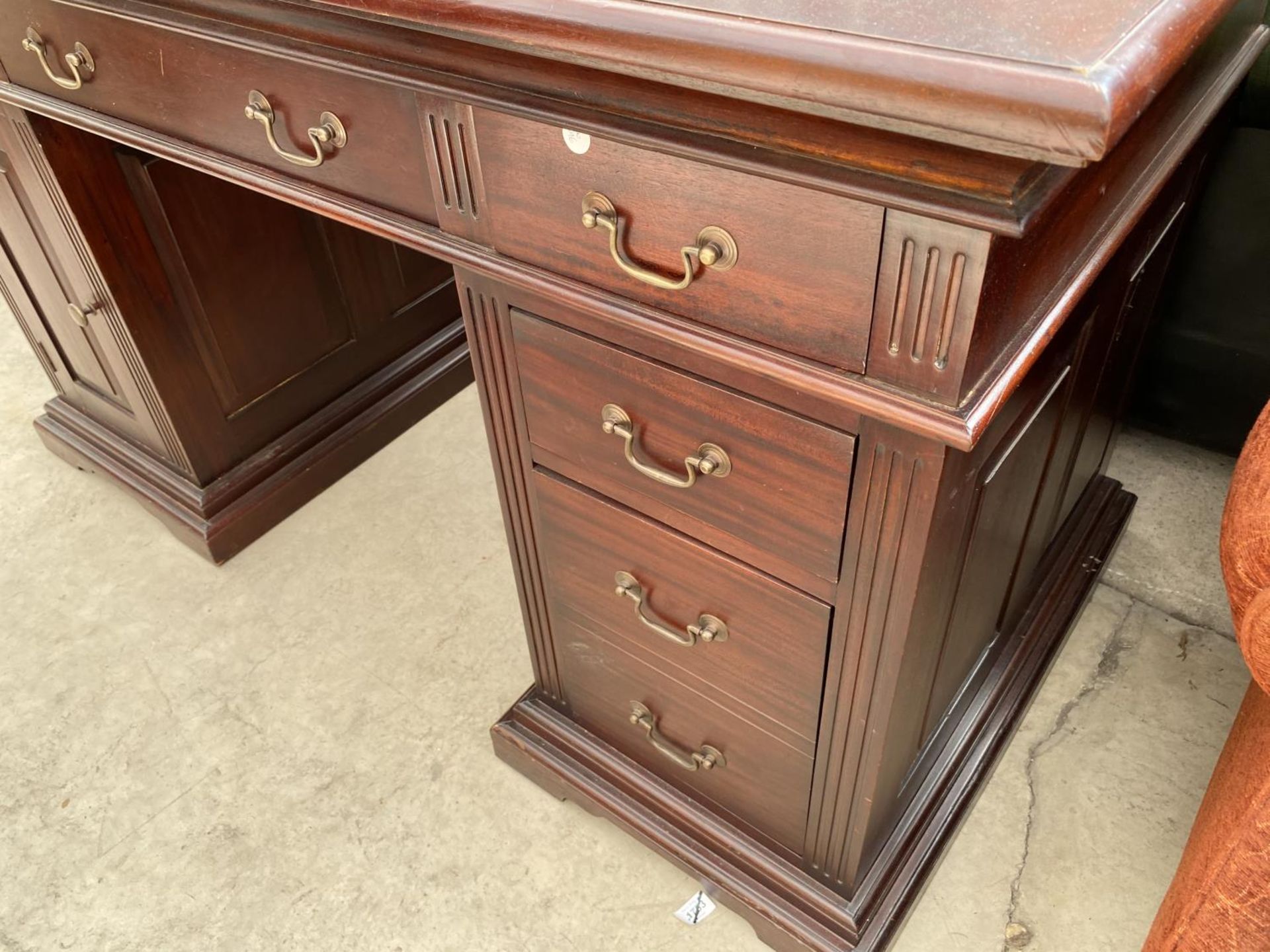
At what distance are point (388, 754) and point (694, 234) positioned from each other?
3.08 feet

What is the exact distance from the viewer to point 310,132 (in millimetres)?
798

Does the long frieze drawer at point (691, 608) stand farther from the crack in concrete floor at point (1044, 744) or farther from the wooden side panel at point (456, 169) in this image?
the crack in concrete floor at point (1044, 744)

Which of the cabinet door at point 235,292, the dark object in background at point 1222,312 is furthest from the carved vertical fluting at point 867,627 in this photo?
the cabinet door at point 235,292

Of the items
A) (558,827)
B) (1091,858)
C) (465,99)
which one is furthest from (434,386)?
(1091,858)

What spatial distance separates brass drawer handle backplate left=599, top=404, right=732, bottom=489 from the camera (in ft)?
2.43

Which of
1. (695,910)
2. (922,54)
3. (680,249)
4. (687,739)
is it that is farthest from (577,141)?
(695,910)

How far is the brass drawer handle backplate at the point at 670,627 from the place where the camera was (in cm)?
87

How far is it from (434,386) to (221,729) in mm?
744

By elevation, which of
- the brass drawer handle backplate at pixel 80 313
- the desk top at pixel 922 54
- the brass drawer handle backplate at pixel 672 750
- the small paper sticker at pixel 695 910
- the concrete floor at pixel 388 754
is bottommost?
the small paper sticker at pixel 695 910

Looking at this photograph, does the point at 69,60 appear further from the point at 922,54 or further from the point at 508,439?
the point at 922,54

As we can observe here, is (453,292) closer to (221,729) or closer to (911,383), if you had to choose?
(221,729)

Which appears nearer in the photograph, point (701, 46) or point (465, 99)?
point (701, 46)

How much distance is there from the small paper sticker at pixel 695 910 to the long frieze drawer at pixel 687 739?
15 cm

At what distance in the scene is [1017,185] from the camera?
49 cm
